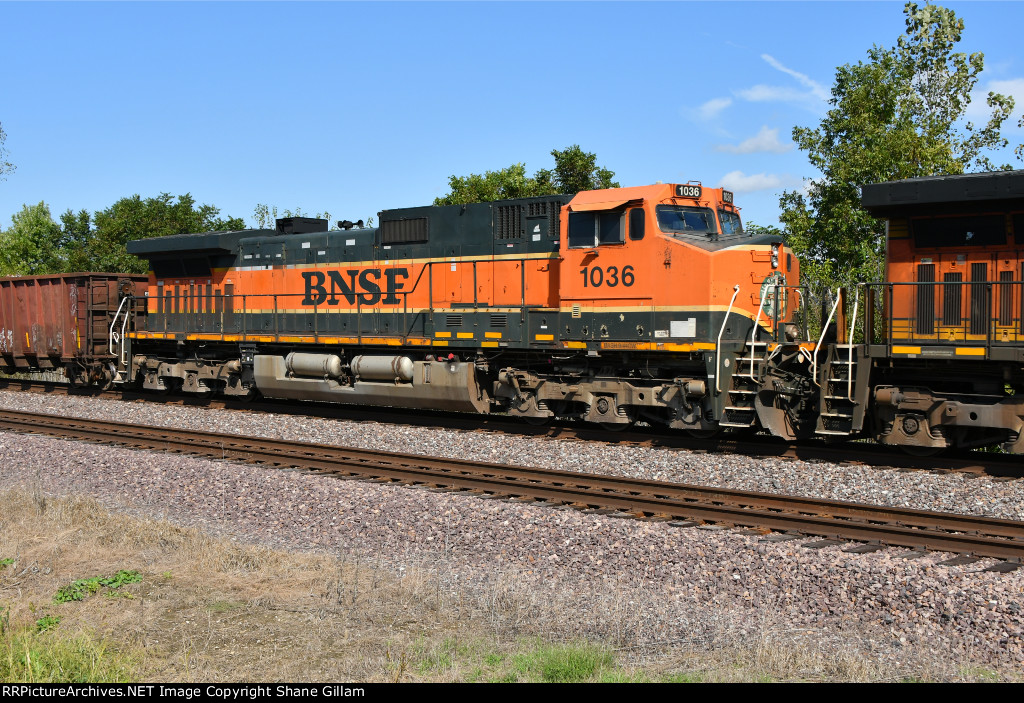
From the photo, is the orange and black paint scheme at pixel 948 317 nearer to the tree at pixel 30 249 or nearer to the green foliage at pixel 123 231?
the green foliage at pixel 123 231

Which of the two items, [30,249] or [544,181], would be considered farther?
[30,249]

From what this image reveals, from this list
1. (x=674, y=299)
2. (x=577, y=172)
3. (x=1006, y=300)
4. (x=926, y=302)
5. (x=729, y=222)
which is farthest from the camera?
(x=577, y=172)

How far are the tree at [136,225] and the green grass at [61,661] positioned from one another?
35.3 meters

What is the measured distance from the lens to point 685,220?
13.0 meters

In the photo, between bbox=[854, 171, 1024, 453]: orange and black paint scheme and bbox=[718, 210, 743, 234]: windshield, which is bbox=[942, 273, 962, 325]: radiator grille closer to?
bbox=[854, 171, 1024, 453]: orange and black paint scheme

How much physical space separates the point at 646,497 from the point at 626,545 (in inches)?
66.6

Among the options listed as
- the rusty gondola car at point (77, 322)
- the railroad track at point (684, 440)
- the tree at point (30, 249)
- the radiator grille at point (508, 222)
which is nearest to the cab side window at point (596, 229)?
the radiator grille at point (508, 222)

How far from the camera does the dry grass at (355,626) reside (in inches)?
201

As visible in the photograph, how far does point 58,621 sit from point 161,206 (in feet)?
130

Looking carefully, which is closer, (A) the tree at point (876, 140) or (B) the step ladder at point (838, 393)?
(B) the step ladder at point (838, 393)

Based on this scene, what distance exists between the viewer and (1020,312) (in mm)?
11164

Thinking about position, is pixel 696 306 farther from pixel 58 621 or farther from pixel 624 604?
pixel 58 621

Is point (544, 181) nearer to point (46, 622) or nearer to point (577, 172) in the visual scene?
point (577, 172)

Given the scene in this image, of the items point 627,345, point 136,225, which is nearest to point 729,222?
point 627,345
